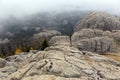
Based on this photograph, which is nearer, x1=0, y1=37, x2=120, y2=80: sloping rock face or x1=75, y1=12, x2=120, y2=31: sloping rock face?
x1=0, y1=37, x2=120, y2=80: sloping rock face

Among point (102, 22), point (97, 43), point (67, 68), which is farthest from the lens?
point (102, 22)

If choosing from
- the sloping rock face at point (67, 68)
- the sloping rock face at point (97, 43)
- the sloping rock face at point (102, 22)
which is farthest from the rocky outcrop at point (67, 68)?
the sloping rock face at point (102, 22)

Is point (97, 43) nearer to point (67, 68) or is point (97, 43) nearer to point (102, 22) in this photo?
point (102, 22)

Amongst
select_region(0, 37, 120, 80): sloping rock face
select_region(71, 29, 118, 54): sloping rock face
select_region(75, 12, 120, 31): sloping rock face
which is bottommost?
select_region(0, 37, 120, 80): sloping rock face

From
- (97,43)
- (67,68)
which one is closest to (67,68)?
(67,68)

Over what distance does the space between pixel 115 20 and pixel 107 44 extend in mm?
44886

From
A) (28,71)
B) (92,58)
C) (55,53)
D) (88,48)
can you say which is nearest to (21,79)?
(28,71)

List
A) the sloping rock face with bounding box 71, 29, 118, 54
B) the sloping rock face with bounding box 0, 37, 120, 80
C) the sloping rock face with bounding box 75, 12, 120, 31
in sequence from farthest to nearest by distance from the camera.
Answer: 1. the sloping rock face with bounding box 75, 12, 120, 31
2. the sloping rock face with bounding box 71, 29, 118, 54
3. the sloping rock face with bounding box 0, 37, 120, 80

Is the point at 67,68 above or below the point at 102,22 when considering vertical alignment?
below

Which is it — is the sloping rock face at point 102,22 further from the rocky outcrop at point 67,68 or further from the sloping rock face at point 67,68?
the sloping rock face at point 67,68

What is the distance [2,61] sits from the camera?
97.3m

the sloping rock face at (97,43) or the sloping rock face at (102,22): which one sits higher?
the sloping rock face at (102,22)

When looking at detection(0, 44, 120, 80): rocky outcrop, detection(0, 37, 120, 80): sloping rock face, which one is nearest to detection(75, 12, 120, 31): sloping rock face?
detection(0, 44, 120, 80): rocky outcrop

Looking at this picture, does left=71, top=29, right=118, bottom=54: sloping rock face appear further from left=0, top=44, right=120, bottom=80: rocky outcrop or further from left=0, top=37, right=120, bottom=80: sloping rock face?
left=0, top=37, right=120, bottom=80: sloping rock face
